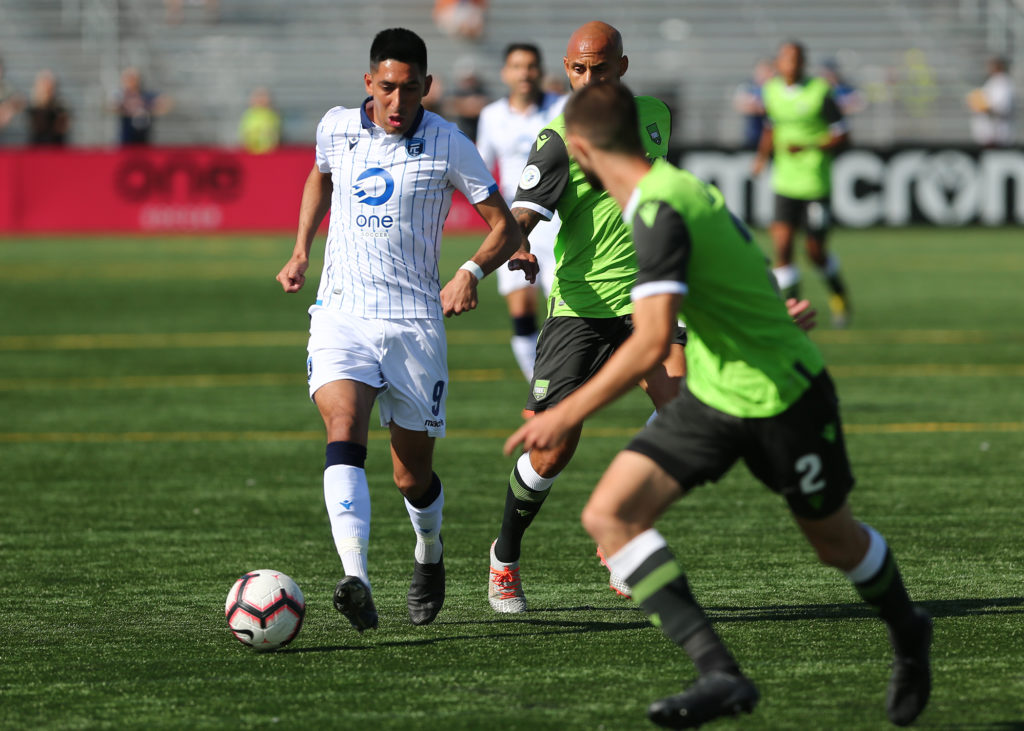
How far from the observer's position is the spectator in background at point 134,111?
2995 cm

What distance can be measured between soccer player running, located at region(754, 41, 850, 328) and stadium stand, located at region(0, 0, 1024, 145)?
15.9 m

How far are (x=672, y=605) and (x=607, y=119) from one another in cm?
138

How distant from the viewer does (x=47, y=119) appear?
2945cm

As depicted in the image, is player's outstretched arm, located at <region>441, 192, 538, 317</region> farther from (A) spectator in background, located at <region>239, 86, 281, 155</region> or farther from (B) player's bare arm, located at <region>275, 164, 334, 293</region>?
(A) spectator in background, located at <region>239, 86, 281, 155</region>

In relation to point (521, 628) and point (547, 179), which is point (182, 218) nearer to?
point (547, 179)

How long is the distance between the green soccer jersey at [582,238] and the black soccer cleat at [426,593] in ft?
4.05

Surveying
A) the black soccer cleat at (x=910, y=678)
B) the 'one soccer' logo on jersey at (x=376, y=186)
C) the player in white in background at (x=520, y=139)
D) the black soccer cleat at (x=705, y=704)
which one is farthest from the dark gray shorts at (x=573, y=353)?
the player in white in background at (x=520, y=139)

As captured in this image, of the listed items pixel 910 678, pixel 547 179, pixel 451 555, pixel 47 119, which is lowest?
pixel 47 119

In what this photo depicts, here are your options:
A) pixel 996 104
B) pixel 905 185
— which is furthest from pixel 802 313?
pixel 996 104

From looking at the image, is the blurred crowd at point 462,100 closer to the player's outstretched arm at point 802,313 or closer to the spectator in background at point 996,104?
the spectator in background at point 996,104

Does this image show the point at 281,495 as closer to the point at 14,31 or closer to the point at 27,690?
the point at 27,690

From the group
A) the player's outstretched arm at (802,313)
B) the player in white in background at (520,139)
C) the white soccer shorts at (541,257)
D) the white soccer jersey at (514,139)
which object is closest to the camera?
the player's outstretched arm at (802,313)

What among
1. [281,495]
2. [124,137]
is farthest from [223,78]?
[281,495]

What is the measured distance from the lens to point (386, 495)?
9.06 metres
